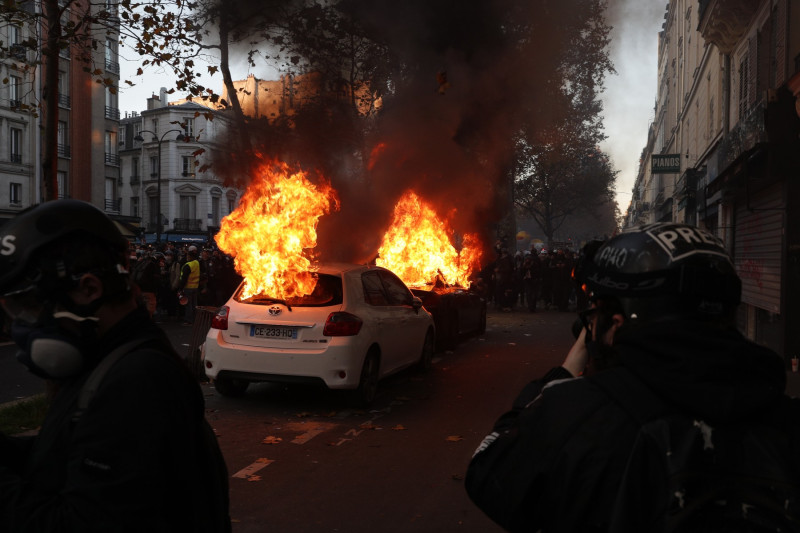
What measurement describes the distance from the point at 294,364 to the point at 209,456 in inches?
223

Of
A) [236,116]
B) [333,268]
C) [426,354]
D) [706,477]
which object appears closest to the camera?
[706,477]

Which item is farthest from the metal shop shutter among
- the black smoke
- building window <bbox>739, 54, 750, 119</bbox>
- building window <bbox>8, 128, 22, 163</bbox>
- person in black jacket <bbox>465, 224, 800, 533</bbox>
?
building window <bbox>8, 128, 22, 163</bbox>

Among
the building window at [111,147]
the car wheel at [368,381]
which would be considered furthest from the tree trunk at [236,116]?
the building window at [111,147]

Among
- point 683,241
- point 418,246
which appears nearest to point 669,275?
point 683,241

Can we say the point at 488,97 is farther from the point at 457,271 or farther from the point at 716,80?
the point at 716,80

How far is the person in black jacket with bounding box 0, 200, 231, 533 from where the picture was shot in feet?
4.75

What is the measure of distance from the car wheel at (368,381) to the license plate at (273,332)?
867 millimetres

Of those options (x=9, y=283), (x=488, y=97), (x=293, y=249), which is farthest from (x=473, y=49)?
(x=9, y=283)

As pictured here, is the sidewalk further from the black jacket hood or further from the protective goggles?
the protective goggles

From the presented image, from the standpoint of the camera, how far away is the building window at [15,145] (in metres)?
35.6

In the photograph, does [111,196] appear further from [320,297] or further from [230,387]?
[320,297]

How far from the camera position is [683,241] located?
154cm

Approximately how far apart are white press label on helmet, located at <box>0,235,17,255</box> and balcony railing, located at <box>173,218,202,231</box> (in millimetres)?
61767

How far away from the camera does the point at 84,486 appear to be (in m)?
1.44
